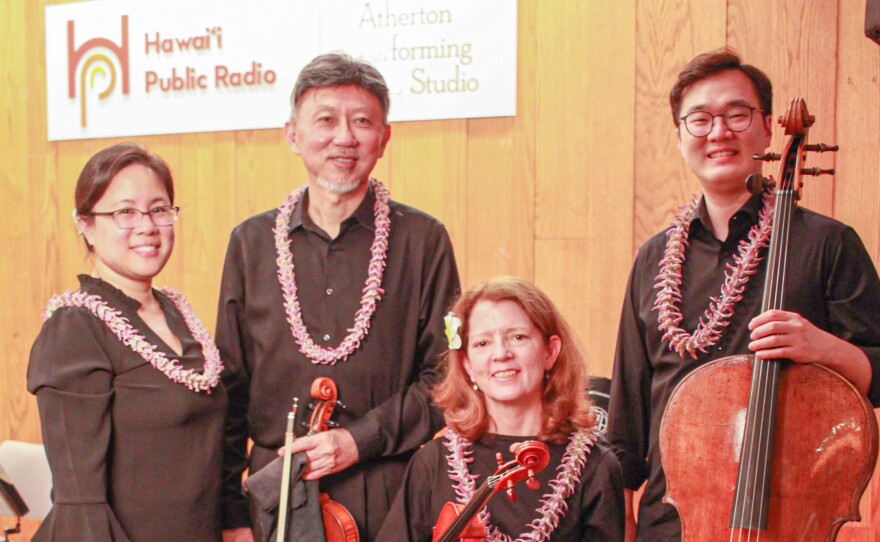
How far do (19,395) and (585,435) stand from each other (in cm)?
277

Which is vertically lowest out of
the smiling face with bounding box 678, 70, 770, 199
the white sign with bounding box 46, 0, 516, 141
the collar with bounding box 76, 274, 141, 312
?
the collar with bounding box 76, 274, 141, 312

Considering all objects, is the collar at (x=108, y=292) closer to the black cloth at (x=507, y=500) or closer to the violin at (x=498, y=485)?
the black cloth at (x=507, y=500)

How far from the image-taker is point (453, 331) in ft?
6.77

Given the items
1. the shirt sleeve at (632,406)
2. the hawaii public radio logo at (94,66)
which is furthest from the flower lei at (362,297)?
the hawaii public radio logo at (94,66)

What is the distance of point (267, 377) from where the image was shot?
226 cm

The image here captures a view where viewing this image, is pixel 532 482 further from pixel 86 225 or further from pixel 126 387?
pixel 86 225

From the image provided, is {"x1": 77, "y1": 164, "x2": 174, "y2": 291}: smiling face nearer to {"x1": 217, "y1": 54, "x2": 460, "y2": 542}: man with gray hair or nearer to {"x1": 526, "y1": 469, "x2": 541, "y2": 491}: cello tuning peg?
{"x1": 217, "y1": 54, "x2": 460, "y2": 542}: man with gray hair

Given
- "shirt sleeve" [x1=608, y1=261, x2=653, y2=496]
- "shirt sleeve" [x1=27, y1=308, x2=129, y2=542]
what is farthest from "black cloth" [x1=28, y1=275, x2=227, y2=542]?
"shirt sleeve" [x1=608, y1=261, x2=653, y2=496]

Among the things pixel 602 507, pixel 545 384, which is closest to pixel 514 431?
pixel 545 384

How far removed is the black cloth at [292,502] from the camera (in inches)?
80.5

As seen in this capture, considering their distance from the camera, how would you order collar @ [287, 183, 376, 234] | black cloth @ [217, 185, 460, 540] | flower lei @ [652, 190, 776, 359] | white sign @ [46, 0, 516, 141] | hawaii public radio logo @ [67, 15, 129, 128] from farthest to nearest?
hawaii public radio logo @ [67, 15, 129, 128] → white sign @ [46, 0, 516, 141] → collar @ [287, 183, 376, 234] → black cloth @ [217, 185, 460, 540] → flower lei @ [652, 190, 776, 359]

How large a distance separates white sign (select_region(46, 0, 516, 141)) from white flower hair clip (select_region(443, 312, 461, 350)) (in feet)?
4.09

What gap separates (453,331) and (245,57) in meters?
1.85

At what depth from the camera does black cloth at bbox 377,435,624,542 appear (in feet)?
6.32
